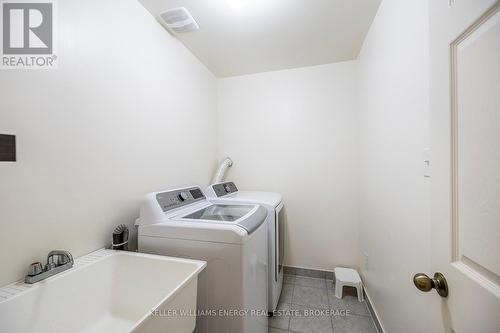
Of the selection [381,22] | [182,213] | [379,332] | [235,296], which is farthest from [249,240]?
[381,22]

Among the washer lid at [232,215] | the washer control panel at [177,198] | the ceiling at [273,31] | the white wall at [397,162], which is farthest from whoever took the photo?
the ceiling at [273,31]

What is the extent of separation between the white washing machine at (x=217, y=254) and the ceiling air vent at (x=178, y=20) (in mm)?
1401

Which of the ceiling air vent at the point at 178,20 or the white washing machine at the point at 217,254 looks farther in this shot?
the ceiling air vent at the point at 178,20

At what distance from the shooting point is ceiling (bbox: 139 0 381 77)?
1.38 m

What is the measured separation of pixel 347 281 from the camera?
1.88 m

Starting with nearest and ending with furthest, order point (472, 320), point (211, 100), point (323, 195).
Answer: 1. point (472, 320)
2. point (323, 195)
3. point (211, 100)

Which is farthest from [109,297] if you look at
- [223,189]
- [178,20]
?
[178,20]

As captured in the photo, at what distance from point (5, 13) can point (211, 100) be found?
1.72 metres

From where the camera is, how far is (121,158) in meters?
1.21

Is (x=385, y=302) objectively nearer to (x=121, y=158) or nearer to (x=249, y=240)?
(x=249, y=240)

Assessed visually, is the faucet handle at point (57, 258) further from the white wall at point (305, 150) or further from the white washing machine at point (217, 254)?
the white wall at point (305, 150)

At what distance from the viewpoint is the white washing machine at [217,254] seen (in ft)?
3.14

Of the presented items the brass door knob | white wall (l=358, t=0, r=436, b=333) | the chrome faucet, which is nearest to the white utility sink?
the chrome faucet

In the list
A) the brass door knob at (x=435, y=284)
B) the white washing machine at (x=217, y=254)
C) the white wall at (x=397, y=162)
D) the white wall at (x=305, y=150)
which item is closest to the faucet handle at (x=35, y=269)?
the white washing machine at (x=217, y=254)
